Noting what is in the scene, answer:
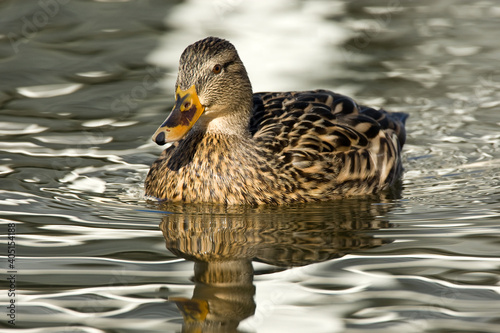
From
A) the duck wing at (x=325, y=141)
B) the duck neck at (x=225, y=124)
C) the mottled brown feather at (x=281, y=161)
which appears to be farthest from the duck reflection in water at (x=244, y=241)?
the duck neck at (x=225, y=124)

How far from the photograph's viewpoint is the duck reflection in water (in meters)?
5.96

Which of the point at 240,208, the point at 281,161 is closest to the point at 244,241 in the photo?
the point at 240,208

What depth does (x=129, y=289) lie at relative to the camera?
246 inches

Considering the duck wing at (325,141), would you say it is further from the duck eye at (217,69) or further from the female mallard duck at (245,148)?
the duck eye at (217,69)

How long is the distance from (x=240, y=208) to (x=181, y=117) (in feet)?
3.47

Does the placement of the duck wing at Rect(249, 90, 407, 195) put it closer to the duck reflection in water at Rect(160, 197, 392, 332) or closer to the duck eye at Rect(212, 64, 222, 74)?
the duck reflection in water at Rect(160, 197, 392, 332)

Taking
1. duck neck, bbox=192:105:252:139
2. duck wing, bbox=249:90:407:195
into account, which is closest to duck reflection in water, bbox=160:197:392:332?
duck wing, bbox=249:90:407:195

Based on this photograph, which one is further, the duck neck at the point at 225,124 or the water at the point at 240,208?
the duck neck at the point at 225,124

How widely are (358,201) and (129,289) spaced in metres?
3.13

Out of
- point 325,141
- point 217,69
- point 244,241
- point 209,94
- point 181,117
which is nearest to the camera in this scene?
point 244,241

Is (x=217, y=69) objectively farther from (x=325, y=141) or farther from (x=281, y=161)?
(x=325, y=141)

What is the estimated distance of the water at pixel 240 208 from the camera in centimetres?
601

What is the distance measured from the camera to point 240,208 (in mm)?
8258

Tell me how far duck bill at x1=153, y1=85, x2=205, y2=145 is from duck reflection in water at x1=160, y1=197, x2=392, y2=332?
772mm
